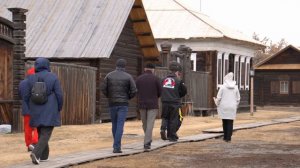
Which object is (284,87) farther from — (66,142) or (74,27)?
(66,142)

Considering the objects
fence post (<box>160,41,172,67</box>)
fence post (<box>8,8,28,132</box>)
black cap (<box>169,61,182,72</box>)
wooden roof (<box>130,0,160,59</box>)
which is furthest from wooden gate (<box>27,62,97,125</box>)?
black cap (<box>169,61,182,72</box>)

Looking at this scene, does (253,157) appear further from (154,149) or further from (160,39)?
(160,39)

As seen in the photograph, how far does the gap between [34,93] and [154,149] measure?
4027 millimetres

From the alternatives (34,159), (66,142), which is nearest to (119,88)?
(34,159)

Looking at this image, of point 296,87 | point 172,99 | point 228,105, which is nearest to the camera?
point 172,99

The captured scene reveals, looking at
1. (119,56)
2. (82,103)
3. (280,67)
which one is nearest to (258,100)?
(280,67)

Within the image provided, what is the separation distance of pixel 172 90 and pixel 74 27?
11.6 m

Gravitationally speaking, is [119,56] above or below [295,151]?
above

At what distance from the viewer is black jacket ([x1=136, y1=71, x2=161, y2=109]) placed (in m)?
14.0

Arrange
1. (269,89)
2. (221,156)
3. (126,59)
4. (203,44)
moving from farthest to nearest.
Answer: (269,89), (203,44), (126,59), (221,156)

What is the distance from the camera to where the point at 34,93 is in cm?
1055

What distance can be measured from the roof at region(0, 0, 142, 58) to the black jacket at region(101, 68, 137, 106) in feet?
37.7

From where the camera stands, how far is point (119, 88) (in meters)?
13.0

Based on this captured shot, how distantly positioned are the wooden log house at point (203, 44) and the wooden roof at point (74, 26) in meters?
8.88
